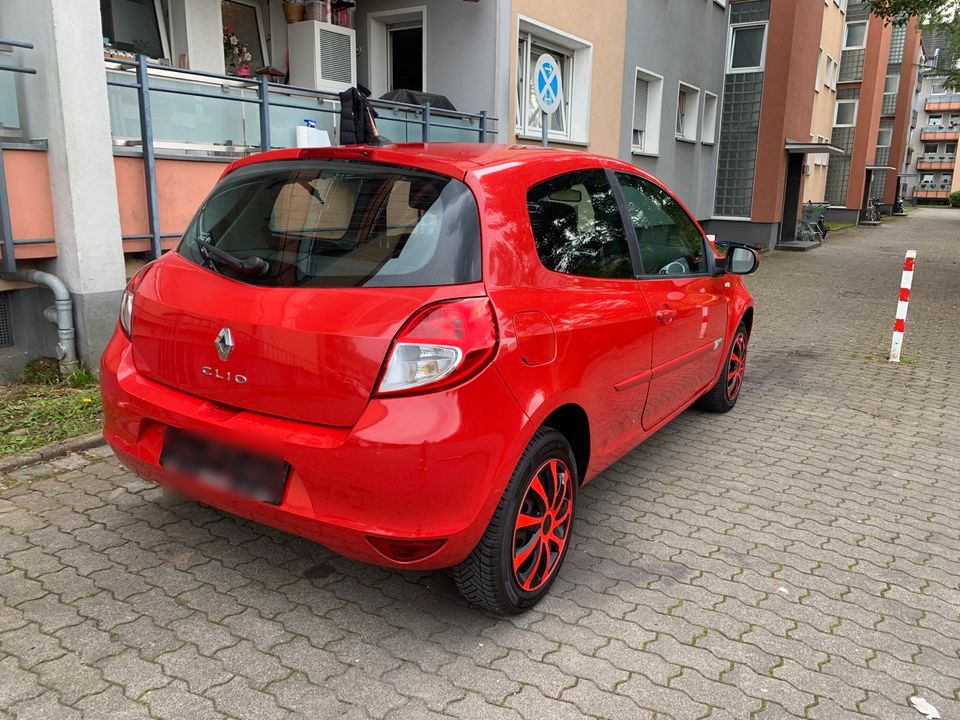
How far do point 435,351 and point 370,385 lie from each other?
23 cm

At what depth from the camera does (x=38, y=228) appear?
5590 millimetres

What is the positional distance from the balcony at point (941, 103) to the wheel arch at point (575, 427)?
92.8 metres

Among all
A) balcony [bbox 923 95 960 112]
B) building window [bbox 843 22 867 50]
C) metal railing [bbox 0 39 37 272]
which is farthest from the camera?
balcony [bbox 923 95 960 112]

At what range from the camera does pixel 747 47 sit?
1981 centimetres

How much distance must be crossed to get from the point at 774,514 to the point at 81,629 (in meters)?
3.23

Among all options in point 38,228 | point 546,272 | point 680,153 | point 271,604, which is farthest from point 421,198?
point 680,153

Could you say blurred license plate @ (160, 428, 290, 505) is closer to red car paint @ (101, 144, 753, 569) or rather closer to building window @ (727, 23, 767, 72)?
red car paint @ (101, 144, 753, 569)

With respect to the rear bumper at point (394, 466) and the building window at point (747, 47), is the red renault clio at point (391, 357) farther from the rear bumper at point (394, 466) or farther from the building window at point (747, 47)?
the building window at point (747, 47)

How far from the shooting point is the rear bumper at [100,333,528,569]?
2.40 metres

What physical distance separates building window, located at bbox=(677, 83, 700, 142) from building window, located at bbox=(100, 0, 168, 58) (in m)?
12.0

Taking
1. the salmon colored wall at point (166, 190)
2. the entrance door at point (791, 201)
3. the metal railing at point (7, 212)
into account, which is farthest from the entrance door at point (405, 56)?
the entrance door at point (791, 201)

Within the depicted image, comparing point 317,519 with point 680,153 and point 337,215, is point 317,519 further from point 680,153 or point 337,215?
point 680,153

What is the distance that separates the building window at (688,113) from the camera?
58.9 ft

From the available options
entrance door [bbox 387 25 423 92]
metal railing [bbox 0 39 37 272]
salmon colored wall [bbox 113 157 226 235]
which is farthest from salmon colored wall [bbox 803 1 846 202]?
metal railing [bbox 0 39 37 272]
